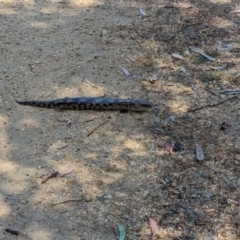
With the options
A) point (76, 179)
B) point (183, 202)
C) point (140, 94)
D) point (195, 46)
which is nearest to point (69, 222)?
point (76, 179)

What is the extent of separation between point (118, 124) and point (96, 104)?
33cm

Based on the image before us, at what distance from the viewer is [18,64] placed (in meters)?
6.28

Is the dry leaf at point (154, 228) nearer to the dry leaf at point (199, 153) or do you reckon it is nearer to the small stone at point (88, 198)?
the small stone at point (88, 198)

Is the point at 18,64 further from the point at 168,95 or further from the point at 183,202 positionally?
the point at 183,202

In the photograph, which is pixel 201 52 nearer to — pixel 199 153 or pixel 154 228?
pixel 199 153

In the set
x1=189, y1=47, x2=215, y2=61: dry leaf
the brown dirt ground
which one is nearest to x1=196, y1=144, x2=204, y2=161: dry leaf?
the brown dirt ground

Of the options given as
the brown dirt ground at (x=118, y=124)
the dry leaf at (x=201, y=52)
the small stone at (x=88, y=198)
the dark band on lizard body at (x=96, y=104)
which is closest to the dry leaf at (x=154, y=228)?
the brown dirt ground at (x=118, y=124)

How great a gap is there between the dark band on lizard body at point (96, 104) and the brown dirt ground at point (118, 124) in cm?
7

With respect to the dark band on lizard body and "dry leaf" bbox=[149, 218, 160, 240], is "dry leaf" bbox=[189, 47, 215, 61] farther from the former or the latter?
"dry leaf" bbox=[149, 218, 160, 240]

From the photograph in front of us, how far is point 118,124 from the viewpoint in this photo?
5.39 m

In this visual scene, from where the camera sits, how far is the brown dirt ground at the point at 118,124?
4.34 m

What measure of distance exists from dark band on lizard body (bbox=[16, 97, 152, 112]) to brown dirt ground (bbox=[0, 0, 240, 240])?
0.07 meters

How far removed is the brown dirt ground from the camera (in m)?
4.34

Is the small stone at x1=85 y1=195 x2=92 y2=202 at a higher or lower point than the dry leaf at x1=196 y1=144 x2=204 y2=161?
lower
